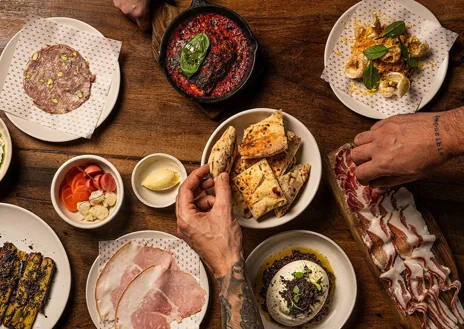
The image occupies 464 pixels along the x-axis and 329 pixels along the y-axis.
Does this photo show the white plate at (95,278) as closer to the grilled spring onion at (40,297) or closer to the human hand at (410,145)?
the grilled spring onion at (40,297)

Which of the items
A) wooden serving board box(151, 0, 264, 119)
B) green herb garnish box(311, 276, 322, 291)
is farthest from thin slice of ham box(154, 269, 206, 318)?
wooden serving board box(151, 0, 264, 119)

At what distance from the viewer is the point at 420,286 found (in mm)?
2934

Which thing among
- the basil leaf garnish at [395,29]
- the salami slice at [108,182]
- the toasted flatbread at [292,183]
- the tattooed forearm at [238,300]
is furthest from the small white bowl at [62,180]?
the basil leaf garnish at [395,29]

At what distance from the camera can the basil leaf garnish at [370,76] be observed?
3000mm

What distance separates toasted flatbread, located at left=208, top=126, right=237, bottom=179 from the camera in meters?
2.87

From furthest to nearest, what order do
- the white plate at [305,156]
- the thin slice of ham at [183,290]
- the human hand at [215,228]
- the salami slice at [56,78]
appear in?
the salami slice at [56,78] → the thin slice of ham at [183,290] → the white plate at [305,156] → the human hand at [215,228]

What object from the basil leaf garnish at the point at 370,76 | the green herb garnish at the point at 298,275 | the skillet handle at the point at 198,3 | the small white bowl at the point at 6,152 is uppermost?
the skillet handle at the point at 198,3

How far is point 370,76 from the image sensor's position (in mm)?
3010

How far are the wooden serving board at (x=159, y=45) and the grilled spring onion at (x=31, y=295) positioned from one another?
1.36 meters

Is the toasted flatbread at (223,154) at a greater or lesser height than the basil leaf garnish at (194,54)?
lesser

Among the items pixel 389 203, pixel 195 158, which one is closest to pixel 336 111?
pixel 389 203

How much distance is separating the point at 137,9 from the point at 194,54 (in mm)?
447

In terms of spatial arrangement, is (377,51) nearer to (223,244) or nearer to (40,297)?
(223,244)

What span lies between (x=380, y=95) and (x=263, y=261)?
47.0 inches
